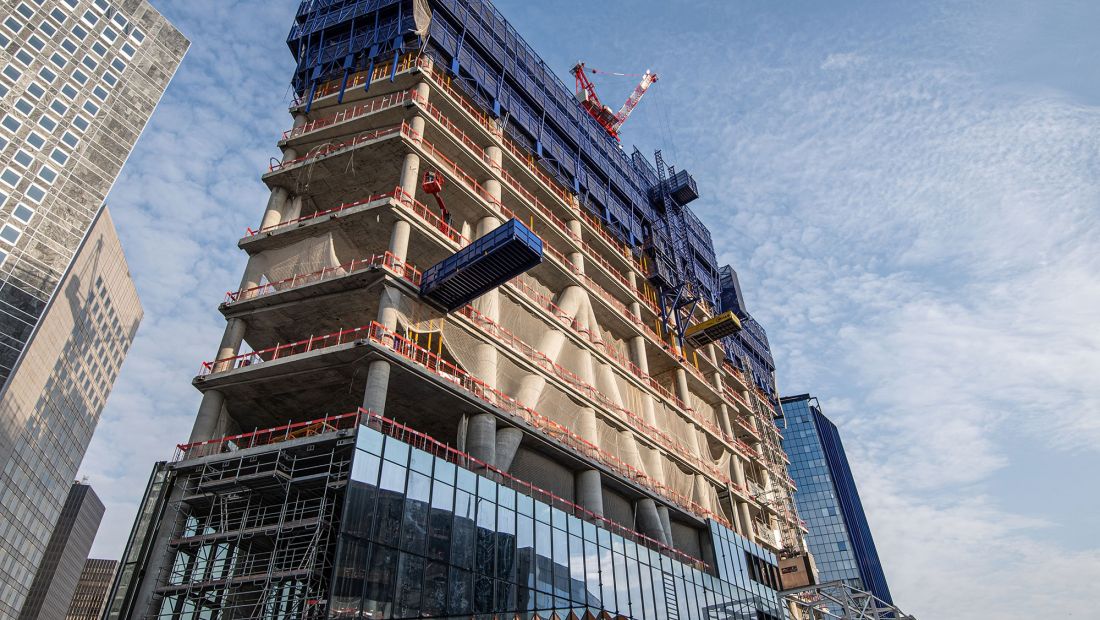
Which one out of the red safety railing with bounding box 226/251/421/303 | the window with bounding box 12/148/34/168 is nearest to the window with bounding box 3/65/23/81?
the window with bounding box 12/148/34/168

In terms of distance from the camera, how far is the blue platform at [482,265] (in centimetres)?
3391

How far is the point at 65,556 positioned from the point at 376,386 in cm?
15970

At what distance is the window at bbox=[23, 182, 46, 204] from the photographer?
3290 inches

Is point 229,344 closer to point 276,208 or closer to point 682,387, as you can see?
point 276,208

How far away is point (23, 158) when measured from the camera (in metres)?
84.1

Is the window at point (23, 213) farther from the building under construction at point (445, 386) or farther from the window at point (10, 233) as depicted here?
the building under construction at point (445, 386)

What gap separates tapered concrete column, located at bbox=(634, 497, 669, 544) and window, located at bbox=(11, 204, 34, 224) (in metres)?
77.3

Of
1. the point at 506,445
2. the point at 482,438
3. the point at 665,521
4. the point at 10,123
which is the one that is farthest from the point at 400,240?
the point at 10,123

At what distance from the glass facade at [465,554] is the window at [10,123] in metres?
82.1

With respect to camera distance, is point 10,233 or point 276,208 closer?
point 276,208

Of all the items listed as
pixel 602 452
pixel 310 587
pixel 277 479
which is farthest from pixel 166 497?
pixel 602 452

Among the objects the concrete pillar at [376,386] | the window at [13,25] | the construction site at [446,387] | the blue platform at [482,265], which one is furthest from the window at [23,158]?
the concrete pillar at [376,386]

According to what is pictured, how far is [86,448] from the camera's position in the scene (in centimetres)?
10250

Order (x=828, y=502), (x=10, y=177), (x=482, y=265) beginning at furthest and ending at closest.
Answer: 1. (x=828, y=502)
2. (x=10, y=177)
3. (x=482, y=265)
